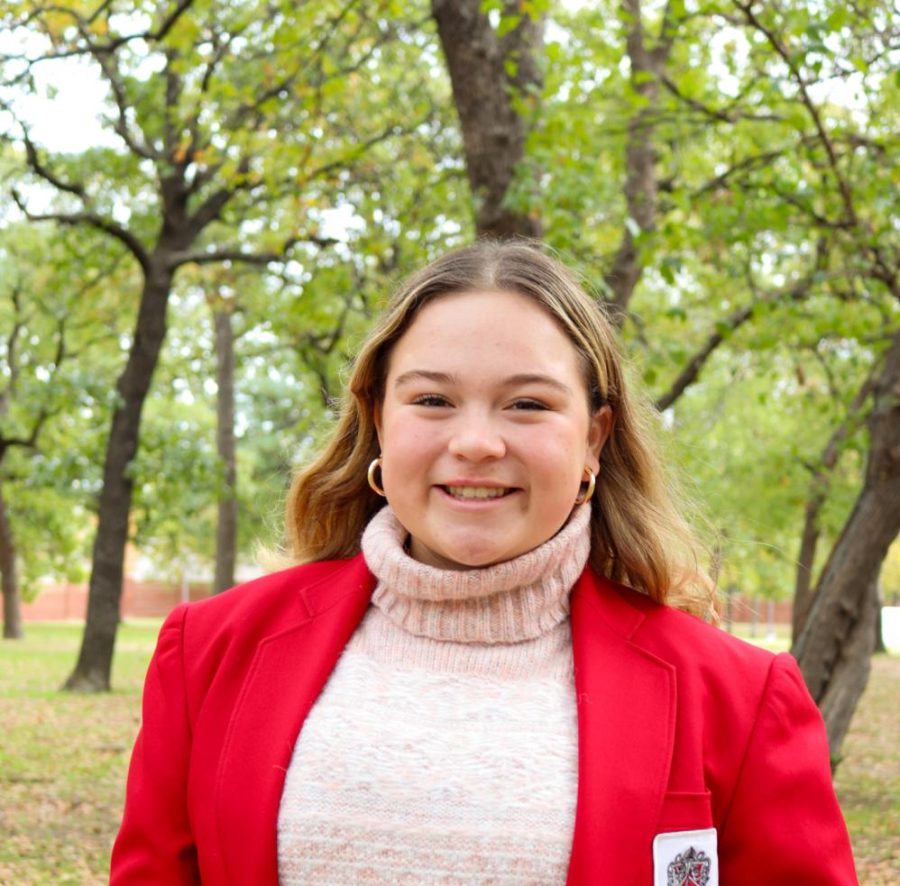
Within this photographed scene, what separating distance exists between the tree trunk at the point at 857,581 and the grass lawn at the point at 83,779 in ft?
3.33

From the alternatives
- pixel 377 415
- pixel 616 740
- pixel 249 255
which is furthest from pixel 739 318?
pixel 616 740

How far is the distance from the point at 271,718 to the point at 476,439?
61 centimetres

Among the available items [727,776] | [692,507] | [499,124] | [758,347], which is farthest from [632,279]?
[727,776]

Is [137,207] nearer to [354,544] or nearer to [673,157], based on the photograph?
[673,157]

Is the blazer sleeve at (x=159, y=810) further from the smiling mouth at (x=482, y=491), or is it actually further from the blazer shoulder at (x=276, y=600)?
the smiling mouth at (x=482, y=491)

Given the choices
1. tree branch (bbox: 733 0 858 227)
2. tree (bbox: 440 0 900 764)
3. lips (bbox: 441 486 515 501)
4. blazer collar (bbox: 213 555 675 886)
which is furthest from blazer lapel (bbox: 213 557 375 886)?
tree branch (bbox: 733 0 858 227)

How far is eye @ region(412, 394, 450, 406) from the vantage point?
239cm

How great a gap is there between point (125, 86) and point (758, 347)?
7.75 m

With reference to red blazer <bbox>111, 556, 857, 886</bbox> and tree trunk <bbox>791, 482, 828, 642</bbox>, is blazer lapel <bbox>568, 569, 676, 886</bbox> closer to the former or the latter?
red blazer <bbox>111, 556, 857, 886</bbox>

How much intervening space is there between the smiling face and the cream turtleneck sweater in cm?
9

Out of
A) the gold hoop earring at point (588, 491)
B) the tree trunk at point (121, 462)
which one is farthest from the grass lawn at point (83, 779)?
the gold hoop earring at point (588, 491)

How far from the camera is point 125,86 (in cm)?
1444

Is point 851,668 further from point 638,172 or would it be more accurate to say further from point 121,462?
point 121,462

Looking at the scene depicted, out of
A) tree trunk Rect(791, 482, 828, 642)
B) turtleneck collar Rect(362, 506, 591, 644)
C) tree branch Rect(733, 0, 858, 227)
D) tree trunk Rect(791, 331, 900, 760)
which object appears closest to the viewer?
turtleneck collar Rect(362, 506, 591, 644)
